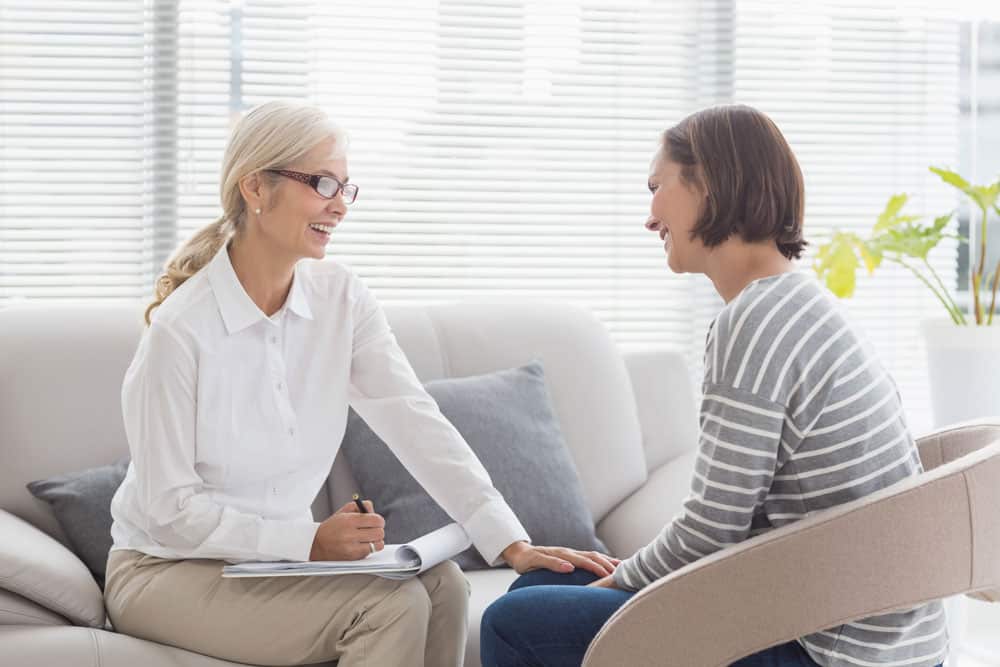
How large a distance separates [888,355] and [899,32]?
41.2 inches

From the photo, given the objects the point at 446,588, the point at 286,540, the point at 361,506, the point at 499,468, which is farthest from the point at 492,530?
the point at 499,468

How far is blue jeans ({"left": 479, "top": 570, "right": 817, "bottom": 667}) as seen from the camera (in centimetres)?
149

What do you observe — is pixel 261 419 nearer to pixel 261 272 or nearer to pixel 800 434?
pixel 261 272

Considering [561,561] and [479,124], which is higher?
[479,124]

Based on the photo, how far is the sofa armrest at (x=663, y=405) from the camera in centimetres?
277

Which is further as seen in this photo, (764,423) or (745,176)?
(745,176)

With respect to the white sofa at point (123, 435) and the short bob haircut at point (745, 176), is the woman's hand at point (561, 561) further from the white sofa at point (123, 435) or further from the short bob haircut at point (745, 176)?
the short bob haircut at point (745, 176)

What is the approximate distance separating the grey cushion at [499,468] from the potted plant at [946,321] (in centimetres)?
118

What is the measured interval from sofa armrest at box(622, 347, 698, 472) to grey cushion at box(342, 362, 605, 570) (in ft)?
1.18

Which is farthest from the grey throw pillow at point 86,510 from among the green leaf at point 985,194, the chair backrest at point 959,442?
the green leaf at point 985,194

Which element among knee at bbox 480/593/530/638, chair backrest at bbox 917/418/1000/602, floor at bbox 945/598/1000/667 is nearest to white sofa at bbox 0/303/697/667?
knee at bbox 480/593/530/638

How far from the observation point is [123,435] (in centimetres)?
234

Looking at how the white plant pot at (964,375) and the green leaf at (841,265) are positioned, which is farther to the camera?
the green leaf at (841,265)

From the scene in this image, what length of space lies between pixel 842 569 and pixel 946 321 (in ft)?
6.77
